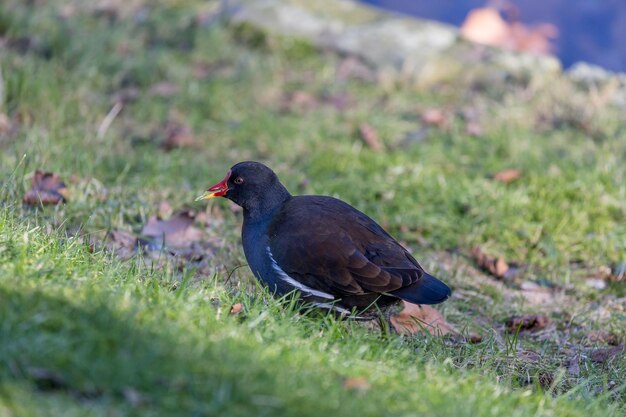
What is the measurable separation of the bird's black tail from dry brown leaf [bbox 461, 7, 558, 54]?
6.75 meters

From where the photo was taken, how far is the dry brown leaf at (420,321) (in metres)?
3.81

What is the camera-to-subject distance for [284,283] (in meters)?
3.68

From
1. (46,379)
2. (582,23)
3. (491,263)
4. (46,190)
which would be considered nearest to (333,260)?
(46,379)

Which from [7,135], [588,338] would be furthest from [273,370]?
[7,135]

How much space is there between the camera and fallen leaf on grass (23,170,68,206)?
4594 mm

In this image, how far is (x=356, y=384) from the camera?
2.66 metres

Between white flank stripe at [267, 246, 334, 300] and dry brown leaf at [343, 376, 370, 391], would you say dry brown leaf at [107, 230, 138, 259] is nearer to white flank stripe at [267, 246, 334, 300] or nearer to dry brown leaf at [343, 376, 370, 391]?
white flank stripe at [267, 246, 334, 300]

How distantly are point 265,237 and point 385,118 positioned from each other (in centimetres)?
334

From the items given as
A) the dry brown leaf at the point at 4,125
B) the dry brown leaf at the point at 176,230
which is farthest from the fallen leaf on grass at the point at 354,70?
the dry brown leaf at the point at 176,230

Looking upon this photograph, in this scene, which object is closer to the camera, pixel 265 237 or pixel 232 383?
pixel 232 383

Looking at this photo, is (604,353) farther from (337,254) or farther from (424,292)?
(337,254)

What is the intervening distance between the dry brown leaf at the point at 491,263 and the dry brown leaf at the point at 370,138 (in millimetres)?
1528

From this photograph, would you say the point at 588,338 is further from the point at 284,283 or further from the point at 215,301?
the point at 215,301

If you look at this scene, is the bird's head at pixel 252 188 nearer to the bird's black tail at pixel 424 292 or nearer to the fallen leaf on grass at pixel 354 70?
the bird's black tail at pixel 424 292
